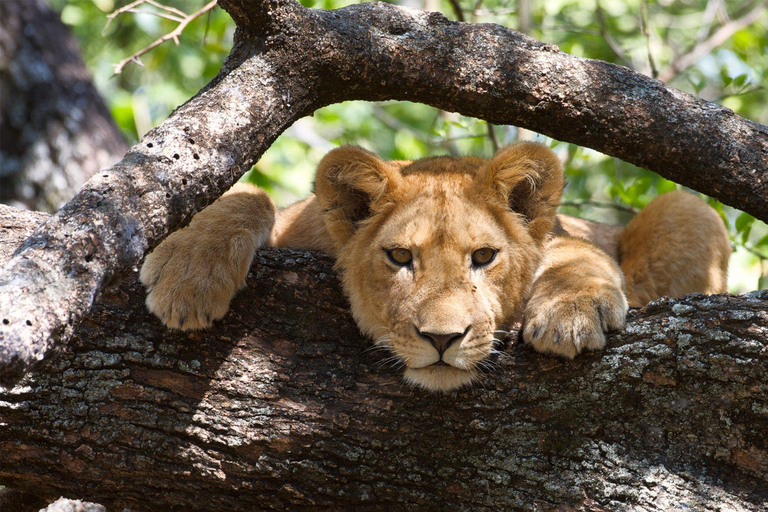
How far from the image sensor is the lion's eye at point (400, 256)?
372 centimetres

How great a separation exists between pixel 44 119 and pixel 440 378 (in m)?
5.44

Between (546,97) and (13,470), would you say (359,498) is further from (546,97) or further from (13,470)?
(546,97)

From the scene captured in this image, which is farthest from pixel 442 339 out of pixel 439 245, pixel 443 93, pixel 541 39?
pixel 541 39

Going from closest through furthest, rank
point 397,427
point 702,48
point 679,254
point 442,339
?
point 397,427 < point 442,339 < point 679,254 < point 702,48

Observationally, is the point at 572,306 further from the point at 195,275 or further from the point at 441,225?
the point at 195,275

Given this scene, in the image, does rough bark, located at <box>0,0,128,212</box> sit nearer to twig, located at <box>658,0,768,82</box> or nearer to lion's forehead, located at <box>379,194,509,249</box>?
lion's forehead, located at <box>379,194,509,249</box>

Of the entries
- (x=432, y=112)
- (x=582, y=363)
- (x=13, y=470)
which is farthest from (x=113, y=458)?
(x=432, y=112)

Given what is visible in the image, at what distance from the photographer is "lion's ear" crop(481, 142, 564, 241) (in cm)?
398

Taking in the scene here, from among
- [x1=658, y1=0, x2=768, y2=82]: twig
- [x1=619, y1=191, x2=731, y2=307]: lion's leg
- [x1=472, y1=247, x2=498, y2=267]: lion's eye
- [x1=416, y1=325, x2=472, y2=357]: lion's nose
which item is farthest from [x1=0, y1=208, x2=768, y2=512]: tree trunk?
[x1=658, y1=0, x2=768, y2=82]: twig

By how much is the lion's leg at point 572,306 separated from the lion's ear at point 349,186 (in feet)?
3.23

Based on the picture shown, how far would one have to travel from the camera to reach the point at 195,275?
3.46m

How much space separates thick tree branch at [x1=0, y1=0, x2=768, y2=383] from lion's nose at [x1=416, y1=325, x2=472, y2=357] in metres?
1.08

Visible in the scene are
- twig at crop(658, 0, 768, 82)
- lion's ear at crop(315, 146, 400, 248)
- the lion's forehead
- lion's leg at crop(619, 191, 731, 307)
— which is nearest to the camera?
the lion's forehead

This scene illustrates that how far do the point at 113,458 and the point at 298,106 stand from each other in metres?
1.71
